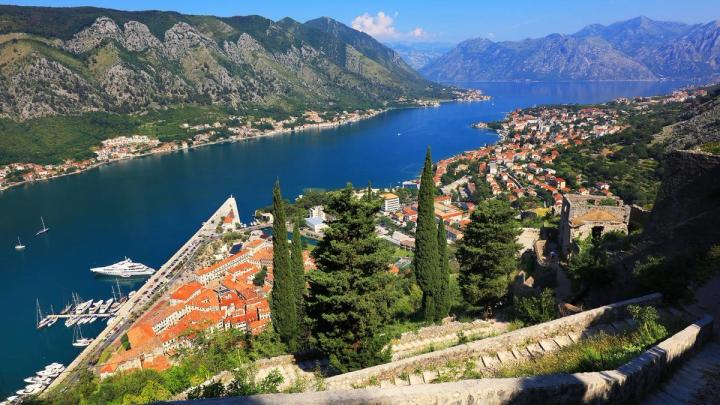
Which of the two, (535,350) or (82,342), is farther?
(82,342)

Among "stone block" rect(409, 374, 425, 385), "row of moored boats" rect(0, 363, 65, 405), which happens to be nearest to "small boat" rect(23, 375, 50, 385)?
"row of moored boats" rect(0, 363, 65, 405)

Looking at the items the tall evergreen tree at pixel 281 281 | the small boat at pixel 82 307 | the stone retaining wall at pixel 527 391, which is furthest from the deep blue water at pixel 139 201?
the stone retaining wall at pixel 527 391

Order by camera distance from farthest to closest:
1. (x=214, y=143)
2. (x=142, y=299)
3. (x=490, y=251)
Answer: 1. (x=214, y=143)
2. (x=142, y=299)
3. (x=490, y=251)

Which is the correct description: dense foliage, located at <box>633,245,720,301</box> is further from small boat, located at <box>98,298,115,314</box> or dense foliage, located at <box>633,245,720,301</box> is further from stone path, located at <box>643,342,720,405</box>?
small boat, located at <box>98,298,115,314</box>

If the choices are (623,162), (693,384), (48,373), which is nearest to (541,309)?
(693,384)

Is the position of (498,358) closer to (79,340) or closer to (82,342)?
(82,342)

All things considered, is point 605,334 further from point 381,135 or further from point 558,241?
point 381,135

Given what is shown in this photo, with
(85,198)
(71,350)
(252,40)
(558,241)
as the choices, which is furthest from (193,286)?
(252,40)
